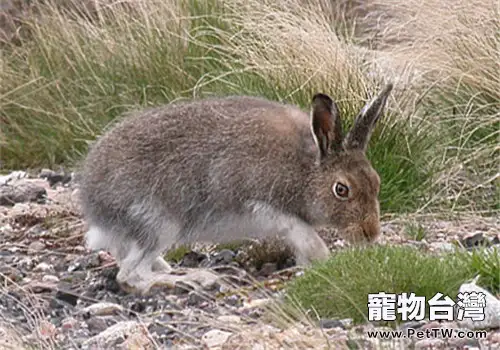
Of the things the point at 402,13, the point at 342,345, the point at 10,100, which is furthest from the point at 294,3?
the point at 342,345

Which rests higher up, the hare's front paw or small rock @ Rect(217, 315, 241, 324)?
small rock @ Rect(217, 315, 241, 324)

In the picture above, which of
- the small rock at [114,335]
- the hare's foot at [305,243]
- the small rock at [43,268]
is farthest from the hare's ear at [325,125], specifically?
the small rock at [43,268]

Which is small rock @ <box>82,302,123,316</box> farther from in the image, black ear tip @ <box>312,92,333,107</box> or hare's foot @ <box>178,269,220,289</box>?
black ear tip @ <box>312,92,333,107</box>

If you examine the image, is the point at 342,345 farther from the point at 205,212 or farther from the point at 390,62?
the point at 390,62

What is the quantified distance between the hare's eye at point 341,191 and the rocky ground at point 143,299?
0.48 meters

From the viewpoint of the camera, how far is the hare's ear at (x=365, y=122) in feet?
23.3

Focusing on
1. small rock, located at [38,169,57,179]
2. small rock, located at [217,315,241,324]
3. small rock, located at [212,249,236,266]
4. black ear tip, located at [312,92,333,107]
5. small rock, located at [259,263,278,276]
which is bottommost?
small rock, located at [38,169,57,179]

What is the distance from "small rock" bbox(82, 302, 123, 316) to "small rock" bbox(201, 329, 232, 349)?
94 cm

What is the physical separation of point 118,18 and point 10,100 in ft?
3.83

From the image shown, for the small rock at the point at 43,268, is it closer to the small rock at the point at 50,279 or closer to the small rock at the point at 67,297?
the small rock at the point at 50,279

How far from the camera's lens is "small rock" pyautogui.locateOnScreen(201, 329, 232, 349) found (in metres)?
5.93

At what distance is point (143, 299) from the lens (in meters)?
7.25

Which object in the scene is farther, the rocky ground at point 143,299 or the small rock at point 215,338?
the small rock at point 215,338

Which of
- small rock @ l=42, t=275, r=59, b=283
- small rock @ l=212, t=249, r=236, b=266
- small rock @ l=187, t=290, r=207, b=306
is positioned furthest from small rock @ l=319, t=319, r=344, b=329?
small rock @ l=42, t=275, r=59, b=283
